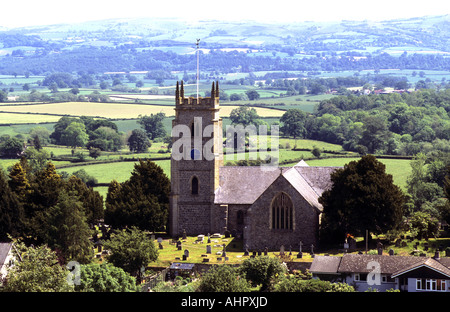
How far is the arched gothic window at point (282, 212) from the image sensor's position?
Answer: 2704 inches

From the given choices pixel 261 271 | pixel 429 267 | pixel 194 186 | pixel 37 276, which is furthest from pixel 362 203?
pixel 37 276

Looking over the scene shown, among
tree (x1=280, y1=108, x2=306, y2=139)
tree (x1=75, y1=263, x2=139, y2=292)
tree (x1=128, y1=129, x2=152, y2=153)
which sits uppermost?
tree (x1=280, y1=108, x2=306, y2=139)

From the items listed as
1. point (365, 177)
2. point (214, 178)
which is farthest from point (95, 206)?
point (365, 177)

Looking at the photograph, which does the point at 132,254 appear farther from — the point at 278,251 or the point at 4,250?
the point at 278,251

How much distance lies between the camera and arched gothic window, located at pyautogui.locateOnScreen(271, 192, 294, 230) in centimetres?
6869

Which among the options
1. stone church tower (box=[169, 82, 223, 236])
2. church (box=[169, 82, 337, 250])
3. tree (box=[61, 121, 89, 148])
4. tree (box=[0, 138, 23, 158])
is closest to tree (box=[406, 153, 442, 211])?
church (box=[169, 82, 337, 250])

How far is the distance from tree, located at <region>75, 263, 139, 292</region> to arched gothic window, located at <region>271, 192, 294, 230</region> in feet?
56.8

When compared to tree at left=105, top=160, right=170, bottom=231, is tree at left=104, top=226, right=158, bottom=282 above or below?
below

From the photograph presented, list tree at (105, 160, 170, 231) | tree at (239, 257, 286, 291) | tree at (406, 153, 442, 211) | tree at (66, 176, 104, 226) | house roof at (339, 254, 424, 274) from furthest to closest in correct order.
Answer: tree at (406, 153, 442, 211), tree at (66, 176, 104, 226), tree at (105, 160, 170, 231), tree at (239, 257, 286, 291), house roof at (339, 254, 424, 274)

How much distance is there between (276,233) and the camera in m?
68.9

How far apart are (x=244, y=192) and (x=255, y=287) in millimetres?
18439

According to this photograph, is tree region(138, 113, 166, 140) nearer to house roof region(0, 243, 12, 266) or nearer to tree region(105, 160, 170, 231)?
tree region(105, 160, 170, 231)

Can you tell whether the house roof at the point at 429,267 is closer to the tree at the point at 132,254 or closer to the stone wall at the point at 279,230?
the stone wall at the point at 279,230

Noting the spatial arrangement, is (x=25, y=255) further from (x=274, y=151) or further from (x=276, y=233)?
(x=274, y=151)
